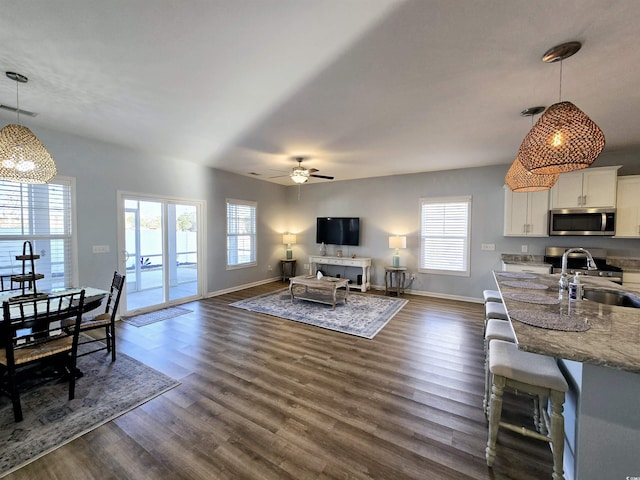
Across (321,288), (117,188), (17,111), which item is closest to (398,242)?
(321,288)

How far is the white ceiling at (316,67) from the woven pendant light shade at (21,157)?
53 cm

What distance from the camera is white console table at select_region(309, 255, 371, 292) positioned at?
6.33 metres

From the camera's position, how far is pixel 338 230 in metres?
6.99

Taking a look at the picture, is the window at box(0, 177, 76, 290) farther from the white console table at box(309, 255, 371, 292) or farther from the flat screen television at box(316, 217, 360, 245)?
the flat screen television at box(316, 217, 360, 245)

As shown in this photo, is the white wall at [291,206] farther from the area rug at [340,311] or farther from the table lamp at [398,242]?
the area rug at [340,311]

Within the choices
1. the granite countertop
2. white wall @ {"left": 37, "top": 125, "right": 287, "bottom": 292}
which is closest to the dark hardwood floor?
the granite countertop

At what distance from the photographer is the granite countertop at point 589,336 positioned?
112 centimetres

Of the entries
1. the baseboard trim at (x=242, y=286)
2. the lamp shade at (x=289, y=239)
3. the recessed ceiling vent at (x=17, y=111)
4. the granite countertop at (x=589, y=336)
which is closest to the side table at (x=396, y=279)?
the lamp shade at (x=289, y=239)

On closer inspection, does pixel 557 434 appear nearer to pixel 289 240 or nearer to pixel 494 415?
pixel 494 415

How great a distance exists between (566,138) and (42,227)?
Answer: 5671 mm

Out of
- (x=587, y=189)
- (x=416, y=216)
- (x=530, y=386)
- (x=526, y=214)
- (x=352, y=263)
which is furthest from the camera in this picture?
(x=352, y=263)

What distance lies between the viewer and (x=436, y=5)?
154cm

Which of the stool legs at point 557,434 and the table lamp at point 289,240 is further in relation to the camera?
the table lamp at point 289,240

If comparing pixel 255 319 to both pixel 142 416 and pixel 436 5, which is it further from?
pixel 436 5
